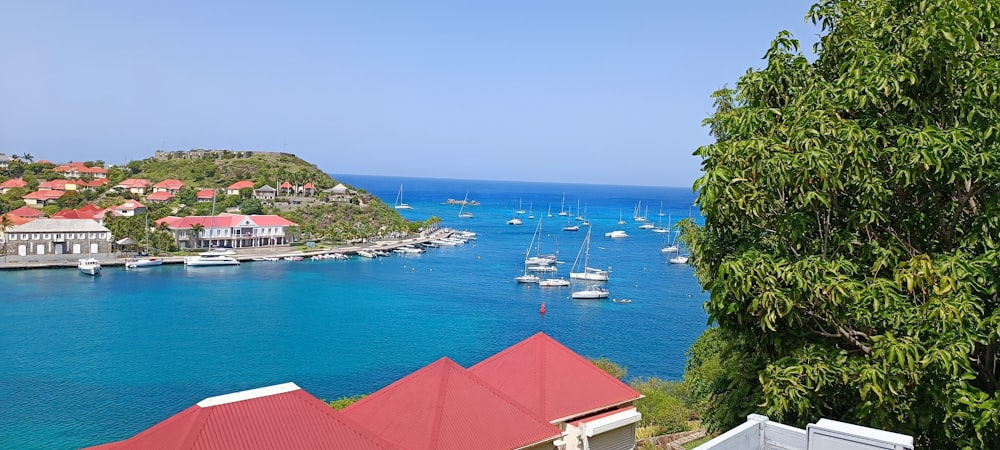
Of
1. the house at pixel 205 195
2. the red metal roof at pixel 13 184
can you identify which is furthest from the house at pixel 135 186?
the red metal roof at pixel 13 184

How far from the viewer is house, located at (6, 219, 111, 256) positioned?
54094mm

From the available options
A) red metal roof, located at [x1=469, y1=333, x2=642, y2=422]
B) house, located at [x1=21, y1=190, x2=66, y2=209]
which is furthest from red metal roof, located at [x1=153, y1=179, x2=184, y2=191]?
red metal roof, located at [x1=469, y1=333, x2=642, y2=422]

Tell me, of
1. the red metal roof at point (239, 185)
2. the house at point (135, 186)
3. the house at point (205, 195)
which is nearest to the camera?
the house at point (205, 195)

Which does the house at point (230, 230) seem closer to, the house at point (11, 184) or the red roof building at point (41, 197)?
the red roof building at point (41, 197)

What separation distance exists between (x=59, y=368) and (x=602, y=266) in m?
43.1

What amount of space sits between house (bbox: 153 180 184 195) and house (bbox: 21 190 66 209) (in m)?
9.45

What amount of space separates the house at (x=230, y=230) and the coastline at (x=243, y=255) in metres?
1.33

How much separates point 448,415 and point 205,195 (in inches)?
3004

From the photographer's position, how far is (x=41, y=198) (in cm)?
7256

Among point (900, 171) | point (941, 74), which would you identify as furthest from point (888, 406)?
point (941, 74)

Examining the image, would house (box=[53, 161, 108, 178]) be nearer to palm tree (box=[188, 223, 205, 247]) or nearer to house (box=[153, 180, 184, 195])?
house (box=[153, 180, 184, 195])

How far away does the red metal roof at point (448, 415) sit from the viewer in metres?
8.47

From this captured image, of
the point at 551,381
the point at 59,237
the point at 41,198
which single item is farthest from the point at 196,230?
the point at 551,381

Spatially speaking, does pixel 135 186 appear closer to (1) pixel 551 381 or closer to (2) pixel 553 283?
(2) pixel 553 283
